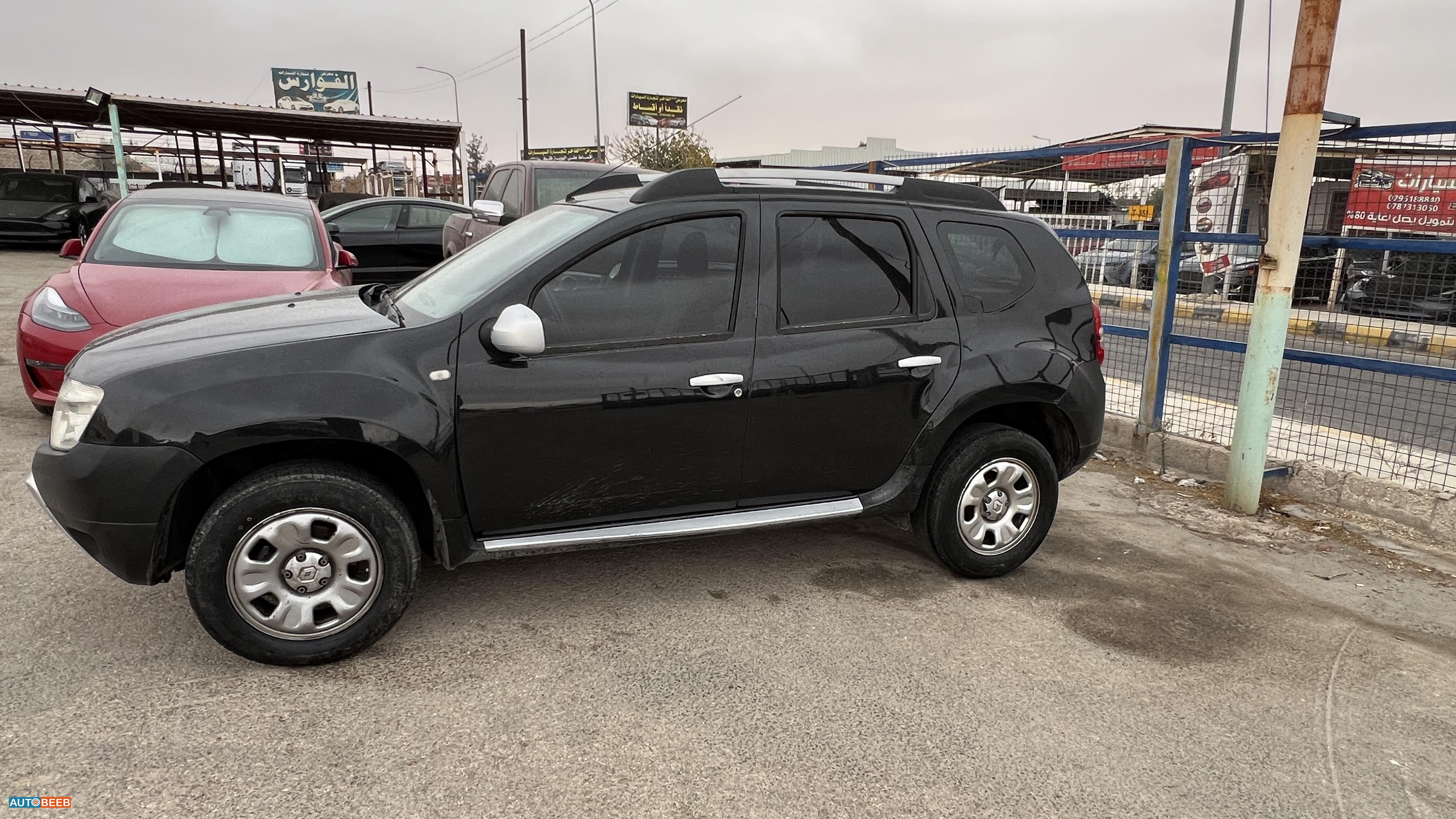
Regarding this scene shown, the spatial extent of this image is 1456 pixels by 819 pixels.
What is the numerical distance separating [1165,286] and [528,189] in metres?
6.47

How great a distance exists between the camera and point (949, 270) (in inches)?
161

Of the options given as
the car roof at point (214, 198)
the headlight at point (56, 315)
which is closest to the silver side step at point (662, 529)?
the headlight at point (56, 315)

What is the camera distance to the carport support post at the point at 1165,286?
605cm

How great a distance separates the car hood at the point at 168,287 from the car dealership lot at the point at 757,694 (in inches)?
62.5

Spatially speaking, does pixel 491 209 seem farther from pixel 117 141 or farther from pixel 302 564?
pixel 117 141

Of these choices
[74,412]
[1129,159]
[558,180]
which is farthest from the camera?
[558,180]

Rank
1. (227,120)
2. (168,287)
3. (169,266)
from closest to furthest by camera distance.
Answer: (168,287)
(169,266)
(227,120)

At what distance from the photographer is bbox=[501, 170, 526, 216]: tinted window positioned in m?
10.0

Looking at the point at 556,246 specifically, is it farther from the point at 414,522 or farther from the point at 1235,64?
the point at 1235,64

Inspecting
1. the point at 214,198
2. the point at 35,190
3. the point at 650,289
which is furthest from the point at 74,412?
the point at 35,190

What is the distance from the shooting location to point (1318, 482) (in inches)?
218

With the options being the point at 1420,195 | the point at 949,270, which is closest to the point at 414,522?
the point at 949,270

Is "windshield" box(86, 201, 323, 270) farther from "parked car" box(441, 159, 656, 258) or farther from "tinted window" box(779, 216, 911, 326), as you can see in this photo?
"tinted window" box(779, 216, 911, 326)

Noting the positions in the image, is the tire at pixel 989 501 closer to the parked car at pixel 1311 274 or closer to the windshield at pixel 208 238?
the parked car at pixel 1311 274
